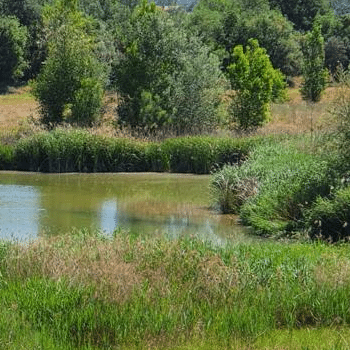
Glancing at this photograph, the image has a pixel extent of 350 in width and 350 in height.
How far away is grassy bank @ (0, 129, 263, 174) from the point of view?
3106 centimetres

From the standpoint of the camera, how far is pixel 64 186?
88.5 ft

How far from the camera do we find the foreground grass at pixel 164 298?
7.41m

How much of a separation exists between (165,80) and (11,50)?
35538mm

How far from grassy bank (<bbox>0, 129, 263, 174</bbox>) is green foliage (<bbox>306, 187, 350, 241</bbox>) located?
1524 centimetres

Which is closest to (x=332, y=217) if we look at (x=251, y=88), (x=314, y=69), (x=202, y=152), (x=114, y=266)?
(x=114, y=266)

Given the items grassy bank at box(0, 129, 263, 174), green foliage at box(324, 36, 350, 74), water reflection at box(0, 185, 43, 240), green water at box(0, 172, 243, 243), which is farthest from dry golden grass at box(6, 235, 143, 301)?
green foliage at box(324, 36, 350, 74)

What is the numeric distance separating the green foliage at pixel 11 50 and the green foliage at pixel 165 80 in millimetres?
33164

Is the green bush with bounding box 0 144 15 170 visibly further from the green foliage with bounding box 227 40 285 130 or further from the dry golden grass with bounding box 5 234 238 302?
the dry golden grass with bounding box 5 234 238 302

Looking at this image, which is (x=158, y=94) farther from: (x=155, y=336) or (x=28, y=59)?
(x=28, y=59)

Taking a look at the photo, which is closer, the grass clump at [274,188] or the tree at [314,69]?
the grass clump at [274,188]

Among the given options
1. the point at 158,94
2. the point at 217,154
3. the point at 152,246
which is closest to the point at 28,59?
the point at 158,94

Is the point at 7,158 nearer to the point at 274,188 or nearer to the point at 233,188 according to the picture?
the point at 233,188

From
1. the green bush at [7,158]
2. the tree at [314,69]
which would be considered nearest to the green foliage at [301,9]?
the tree at [314,69]

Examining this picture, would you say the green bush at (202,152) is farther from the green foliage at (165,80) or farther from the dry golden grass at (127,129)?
the green foliage at (165,80)
